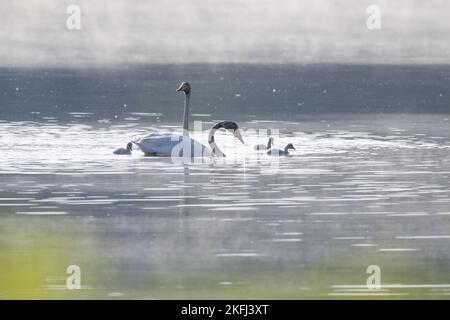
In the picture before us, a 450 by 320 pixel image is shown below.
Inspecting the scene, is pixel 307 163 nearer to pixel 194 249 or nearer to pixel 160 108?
pixel 194 249

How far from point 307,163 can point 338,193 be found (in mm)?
2861

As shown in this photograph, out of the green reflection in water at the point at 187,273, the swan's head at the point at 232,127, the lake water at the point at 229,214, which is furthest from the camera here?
the swan's head at the point at 232,127

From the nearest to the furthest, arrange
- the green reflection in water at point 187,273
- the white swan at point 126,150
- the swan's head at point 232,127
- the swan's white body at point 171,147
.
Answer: the green reflection in water at point 187,273 < the swan's white body at point 171,147 < the white swan at point 126,150 < the swan's head at point 232,127

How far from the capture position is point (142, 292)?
11047 millimetres

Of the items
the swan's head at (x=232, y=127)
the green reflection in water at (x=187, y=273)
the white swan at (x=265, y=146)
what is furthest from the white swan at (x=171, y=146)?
the green reflection in water at (x=187, y=273)

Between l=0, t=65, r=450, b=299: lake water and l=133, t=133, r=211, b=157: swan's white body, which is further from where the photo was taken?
l=133, t=133, r=211, b=157: swan's white body

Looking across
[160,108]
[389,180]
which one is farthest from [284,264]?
[160,108]

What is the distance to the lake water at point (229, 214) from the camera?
11523 mm

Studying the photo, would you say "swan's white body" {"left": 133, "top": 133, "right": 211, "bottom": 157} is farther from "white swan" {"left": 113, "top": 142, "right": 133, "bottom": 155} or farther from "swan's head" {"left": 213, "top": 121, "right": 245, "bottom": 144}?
"swan's head" {"left": 213, "top": 121, "right": 245, "bottom": 144}

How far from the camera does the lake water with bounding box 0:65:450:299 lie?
1152cm

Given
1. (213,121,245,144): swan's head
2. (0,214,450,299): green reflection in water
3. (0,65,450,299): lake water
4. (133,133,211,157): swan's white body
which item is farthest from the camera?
(213,121,245,144): swan's head

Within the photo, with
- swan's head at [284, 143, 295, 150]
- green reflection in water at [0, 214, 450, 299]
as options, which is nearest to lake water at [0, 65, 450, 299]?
green reflection in water at [0, 214, 450, 299]

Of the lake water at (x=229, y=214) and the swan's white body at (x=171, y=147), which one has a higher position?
the swan's white body at (x=171, y=147)

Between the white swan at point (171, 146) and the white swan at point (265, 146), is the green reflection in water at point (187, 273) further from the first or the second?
the white swan at point (265, 146)
